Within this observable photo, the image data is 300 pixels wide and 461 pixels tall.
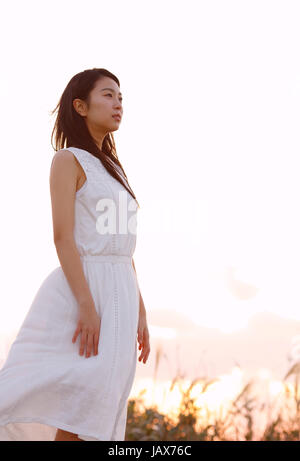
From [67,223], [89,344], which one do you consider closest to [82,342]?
[89,344]

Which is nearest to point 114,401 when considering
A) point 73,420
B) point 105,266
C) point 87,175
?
point 73,420

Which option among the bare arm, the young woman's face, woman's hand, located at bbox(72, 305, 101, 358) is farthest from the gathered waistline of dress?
the young woman's face

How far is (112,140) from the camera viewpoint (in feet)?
12.1

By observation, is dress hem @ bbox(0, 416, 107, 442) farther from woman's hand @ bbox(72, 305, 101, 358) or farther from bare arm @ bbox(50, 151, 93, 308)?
bare arm @ bbox(50, 151, 93, 308)

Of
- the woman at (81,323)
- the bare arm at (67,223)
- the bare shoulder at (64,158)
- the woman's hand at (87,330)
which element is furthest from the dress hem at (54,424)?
the bare shoulder at (64,158)

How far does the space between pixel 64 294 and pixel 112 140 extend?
3.66 feet

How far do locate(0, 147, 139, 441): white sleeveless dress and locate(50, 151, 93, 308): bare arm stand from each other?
0.08 meters

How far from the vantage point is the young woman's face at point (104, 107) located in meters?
3.27

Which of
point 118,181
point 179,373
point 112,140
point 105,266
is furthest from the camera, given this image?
point 179,373

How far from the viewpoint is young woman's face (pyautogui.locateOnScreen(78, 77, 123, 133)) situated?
10.7 feet

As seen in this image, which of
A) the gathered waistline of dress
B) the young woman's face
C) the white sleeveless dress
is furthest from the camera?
the young woman's face

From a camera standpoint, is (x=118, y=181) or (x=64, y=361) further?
(x=118, y=181)

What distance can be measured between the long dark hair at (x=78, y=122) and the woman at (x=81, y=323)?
3 cm

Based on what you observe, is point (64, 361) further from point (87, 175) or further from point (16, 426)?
point (87, 175)
